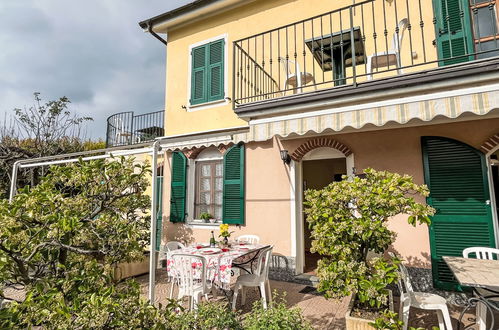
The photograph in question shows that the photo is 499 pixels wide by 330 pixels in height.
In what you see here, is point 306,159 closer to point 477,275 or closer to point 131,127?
point 477,275

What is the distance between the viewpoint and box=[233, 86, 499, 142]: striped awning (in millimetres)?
4871

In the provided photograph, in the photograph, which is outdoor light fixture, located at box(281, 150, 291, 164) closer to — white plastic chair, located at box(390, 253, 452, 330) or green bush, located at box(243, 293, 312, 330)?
white plastic chair, located at box(390, 253, 452, 330)

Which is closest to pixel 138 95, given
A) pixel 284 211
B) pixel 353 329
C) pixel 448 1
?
pixel 284 211

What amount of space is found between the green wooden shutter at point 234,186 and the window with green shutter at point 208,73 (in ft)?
8.38

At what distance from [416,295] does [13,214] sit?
21.0ft

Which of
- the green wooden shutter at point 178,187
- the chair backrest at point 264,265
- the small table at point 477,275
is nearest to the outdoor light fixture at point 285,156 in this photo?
the chair backrest at point 264,265

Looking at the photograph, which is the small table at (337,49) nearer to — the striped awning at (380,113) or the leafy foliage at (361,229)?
the striped awning at (380,113)

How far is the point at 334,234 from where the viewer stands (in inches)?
195

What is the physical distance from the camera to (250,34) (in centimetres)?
1033

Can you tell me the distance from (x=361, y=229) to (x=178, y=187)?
7.78 metres

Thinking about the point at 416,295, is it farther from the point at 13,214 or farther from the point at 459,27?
the point at 459,27

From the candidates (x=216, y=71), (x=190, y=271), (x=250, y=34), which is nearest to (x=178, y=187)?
(x=216, y=71)

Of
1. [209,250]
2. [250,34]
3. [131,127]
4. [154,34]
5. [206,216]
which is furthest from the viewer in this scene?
[131,127]

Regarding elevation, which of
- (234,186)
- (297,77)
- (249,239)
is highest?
(297,77)
